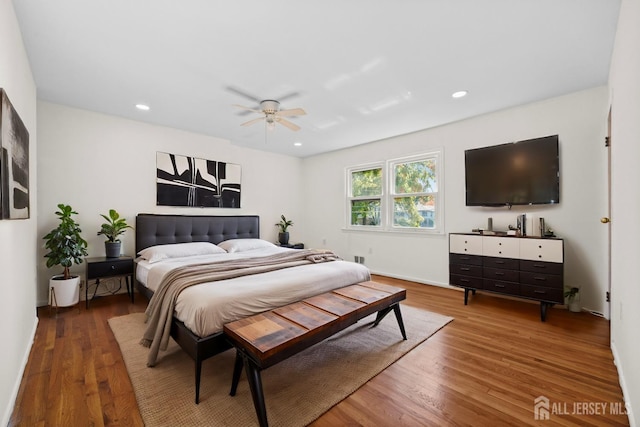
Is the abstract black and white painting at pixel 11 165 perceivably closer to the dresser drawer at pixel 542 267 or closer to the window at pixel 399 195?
the dresser drawer at pixel 542 267

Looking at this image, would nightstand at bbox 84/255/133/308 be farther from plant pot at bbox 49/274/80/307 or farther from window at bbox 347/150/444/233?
window at bbox 347/150/444/233

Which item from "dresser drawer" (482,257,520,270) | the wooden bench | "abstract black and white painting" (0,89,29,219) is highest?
"abstract black and white painting" (0,89,29,219)

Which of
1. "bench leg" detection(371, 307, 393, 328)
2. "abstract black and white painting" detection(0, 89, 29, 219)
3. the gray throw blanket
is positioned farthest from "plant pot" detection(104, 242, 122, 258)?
"bench leg" detection(371, 307, 393, 328)

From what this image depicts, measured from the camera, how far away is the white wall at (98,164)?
346 centimetres

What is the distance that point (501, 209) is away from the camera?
3764 mm

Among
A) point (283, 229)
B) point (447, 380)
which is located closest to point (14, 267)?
point (447, 380)

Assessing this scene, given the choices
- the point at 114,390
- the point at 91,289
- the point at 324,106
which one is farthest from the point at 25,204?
the point at 324,106

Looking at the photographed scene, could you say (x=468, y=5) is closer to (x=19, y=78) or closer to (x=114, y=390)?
(x=19, y=78)

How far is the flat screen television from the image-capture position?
3271 millimetres

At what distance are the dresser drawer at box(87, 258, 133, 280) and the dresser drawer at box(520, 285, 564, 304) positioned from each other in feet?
16.1

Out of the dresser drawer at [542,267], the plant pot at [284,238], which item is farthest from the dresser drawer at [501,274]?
the plant pot at [284,238]

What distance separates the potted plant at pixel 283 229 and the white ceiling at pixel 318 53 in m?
2.80

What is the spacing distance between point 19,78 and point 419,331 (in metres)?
4.05

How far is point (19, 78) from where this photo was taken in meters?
2.10
